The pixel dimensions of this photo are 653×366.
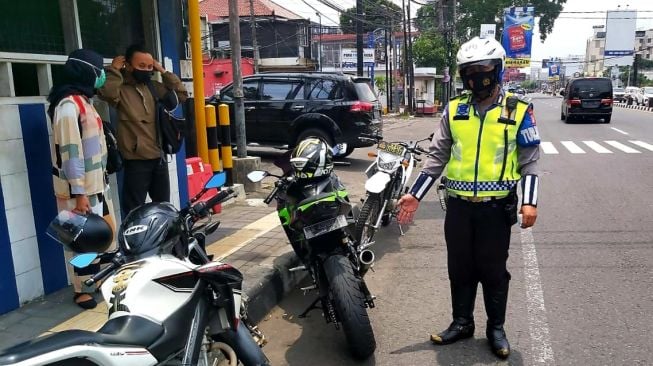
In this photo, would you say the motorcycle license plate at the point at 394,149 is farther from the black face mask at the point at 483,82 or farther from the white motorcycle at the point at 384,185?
the black face mask at the point at 483,82

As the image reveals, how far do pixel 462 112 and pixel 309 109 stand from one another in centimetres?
796

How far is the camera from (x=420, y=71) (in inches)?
1476

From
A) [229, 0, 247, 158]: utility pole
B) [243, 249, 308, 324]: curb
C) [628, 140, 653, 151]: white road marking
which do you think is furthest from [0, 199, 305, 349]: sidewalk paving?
[628, 140, 653, 151]: white road marking

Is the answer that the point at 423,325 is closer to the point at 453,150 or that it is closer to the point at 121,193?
the point at 453,150

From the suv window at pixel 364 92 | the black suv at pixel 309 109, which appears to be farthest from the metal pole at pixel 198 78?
the suv window at pixel 364 92

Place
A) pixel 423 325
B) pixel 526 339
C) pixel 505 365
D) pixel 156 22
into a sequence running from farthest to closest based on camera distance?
pixel 156 22, pixel 423 325, pixel 526 339, pixel 505 365

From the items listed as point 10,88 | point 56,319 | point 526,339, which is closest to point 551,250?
point 526,339

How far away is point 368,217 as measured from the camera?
5.35 metres

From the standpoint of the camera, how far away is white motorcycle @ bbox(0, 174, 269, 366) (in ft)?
5.52

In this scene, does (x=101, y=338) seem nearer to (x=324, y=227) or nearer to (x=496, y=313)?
(x=324, y=227)

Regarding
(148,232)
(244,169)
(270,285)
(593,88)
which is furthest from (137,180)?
(593,88)

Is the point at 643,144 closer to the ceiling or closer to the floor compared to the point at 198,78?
closer to the floor

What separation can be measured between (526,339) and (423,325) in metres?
0.71

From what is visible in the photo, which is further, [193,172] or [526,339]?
[193,172]
